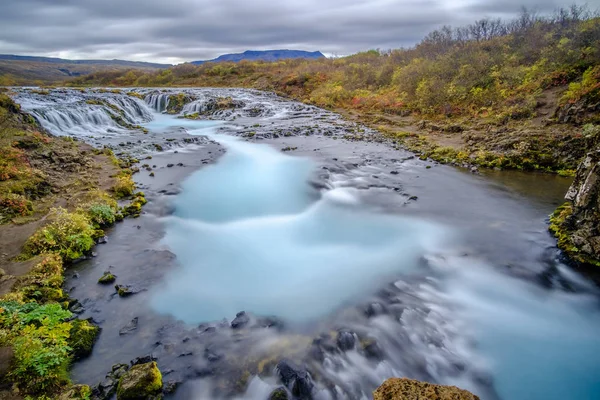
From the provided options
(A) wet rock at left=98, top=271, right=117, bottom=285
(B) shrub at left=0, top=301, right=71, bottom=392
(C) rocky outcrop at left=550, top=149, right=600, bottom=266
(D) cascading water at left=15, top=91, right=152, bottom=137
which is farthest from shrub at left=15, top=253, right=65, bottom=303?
(D) cascading water at left=15, top=91, right=152, bottom=137

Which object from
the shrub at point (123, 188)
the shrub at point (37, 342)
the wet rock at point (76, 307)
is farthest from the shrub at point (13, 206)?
the shrub at point (37, 342)

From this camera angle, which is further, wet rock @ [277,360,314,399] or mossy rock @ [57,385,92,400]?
wet rock @ [277,360,314,399]

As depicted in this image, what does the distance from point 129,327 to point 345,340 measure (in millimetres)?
3749

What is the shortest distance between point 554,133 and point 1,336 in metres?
18.3

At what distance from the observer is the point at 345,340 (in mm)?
5234

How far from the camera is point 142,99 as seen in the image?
33.7m

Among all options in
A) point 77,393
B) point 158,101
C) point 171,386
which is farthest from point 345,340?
point 158,101

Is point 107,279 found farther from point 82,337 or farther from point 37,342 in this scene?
point 37,342

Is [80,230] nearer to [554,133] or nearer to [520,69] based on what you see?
[554,133]

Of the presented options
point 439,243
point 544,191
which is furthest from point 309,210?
point 544,191

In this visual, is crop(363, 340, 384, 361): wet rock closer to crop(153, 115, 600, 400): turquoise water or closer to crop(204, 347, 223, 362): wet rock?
crop(153, 115, 600, 400): turquoise water

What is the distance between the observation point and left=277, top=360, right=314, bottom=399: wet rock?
14.4 ft

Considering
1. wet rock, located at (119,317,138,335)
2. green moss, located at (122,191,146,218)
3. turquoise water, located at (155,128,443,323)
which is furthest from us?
green moss, located at (122,191,146,218)

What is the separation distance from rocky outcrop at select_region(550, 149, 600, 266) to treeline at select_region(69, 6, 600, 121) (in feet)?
Answer: 30.9
